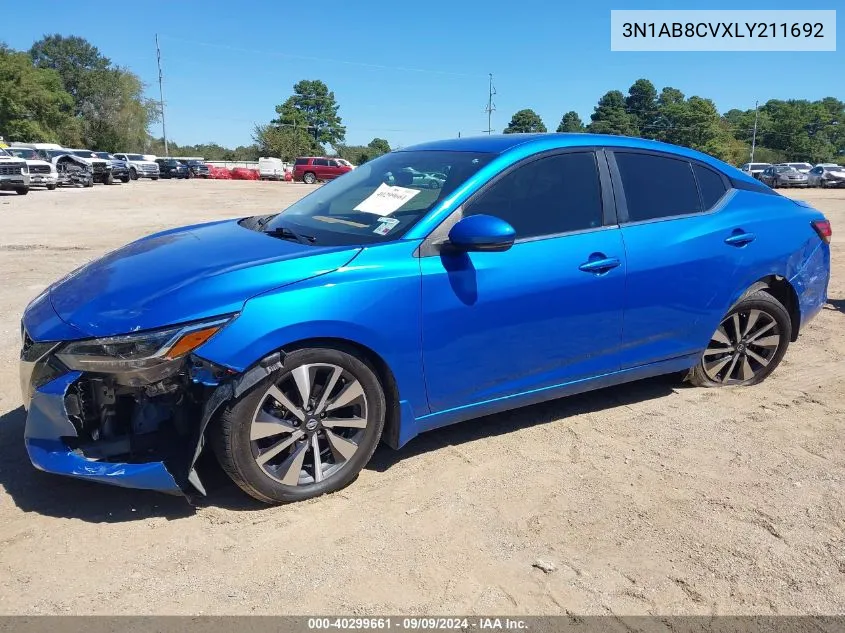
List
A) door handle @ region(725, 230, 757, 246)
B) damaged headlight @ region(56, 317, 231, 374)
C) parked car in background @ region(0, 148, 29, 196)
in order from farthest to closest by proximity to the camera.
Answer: parked car in background @ region(0, 148, 29, 196), door handle @ region(725, 230, 757, 246), damaged headlight @ region(56, 317, 231, 374)

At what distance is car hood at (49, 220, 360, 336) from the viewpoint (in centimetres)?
278

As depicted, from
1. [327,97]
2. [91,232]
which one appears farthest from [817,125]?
[91,232]

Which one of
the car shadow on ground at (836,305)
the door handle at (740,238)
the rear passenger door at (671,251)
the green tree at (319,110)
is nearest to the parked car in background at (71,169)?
the car shadow on ground at (836,305)

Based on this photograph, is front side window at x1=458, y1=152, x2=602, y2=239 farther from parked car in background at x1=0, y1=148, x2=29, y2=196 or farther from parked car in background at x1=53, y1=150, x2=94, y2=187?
parked car in background at x1=53, y1=150, x2=94, y2=187

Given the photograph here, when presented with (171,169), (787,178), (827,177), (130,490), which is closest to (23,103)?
(171,169)

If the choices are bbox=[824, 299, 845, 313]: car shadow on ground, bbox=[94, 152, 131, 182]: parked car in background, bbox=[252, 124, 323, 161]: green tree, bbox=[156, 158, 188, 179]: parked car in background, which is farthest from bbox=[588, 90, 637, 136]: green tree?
bbox=[824, 299, 845, 313]: car shadow on ground

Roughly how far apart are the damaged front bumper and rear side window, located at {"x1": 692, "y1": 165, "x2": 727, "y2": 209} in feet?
9.66

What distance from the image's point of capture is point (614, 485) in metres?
3.29

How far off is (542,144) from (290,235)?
4.87ft

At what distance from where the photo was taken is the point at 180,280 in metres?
2.96

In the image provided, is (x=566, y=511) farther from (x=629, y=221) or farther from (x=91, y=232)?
(x=91, y=232)

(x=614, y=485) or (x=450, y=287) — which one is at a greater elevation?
(x=450, y=287)

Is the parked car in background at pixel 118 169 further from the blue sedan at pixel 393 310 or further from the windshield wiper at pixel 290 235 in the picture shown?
the blue sedan at pixel 393 310

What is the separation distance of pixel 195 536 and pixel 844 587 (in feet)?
8.46
